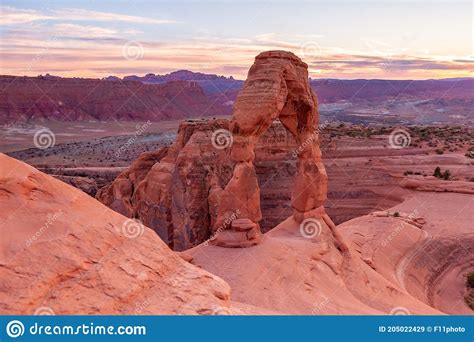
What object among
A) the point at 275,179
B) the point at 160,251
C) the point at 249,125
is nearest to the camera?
the point at 160,251

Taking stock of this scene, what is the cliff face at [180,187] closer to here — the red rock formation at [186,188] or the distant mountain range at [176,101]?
the red rock formation at [186,188]

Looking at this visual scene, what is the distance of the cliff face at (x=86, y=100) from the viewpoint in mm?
90875

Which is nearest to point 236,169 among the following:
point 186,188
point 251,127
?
point 251,127

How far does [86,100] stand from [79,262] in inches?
4021

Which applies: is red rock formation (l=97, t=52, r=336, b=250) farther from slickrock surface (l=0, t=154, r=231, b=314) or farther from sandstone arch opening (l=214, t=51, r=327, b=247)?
slickrock surface (l=0, t=154, r=231, b=314)

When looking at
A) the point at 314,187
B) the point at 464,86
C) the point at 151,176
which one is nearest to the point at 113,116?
the point at 151,176

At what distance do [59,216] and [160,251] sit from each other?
1317 millimetres

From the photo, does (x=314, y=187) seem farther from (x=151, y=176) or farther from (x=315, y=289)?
(x=151, y=176)

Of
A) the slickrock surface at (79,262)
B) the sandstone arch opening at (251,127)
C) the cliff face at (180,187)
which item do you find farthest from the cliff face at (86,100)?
the slickrock surface at (79,262)

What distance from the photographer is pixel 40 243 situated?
539 cm

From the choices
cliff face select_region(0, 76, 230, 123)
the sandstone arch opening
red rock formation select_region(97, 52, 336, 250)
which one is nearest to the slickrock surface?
the sandstone arch opening

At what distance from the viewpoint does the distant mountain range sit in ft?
306

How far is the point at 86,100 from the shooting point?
335 ft

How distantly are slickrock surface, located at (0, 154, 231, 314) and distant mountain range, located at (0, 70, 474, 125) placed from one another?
7731cm
